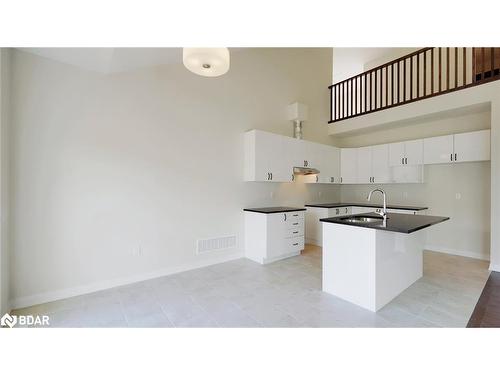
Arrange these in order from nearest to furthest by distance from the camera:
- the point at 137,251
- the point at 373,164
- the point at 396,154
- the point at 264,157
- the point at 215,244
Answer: the point at 137,251
the point at 215,244
the point at 264,157
the point at 396,154
the point at 373,164

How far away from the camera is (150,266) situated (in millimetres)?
3268

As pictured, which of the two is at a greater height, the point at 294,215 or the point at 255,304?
the point at 294,215

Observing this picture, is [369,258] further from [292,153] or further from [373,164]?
[373,164]

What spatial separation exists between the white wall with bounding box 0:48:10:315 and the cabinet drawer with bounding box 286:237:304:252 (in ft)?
12.0

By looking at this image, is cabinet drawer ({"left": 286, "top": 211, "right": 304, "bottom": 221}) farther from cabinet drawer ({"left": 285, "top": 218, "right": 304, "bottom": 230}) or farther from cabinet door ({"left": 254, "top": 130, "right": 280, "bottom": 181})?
cabinet door ({"left": 254, "top": 130, "right": 280, "bottom": 181})

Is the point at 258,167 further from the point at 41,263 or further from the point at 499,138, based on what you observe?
the point at 499,138

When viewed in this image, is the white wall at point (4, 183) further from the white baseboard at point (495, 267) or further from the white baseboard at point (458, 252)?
the white baseboard at point (458, 252)

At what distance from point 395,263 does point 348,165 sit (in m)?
3.65

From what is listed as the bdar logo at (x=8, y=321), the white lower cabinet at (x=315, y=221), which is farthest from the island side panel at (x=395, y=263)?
the bdar logo at (x=8, y=321)

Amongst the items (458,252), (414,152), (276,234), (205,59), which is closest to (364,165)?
(414,152)

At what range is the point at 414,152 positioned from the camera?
4820 millimetres

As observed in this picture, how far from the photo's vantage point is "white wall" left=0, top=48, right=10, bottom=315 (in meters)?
2.17

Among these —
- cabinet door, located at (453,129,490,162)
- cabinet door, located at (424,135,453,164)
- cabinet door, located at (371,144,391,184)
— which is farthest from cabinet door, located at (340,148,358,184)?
cabinet door, located at (453,129,490,162)
